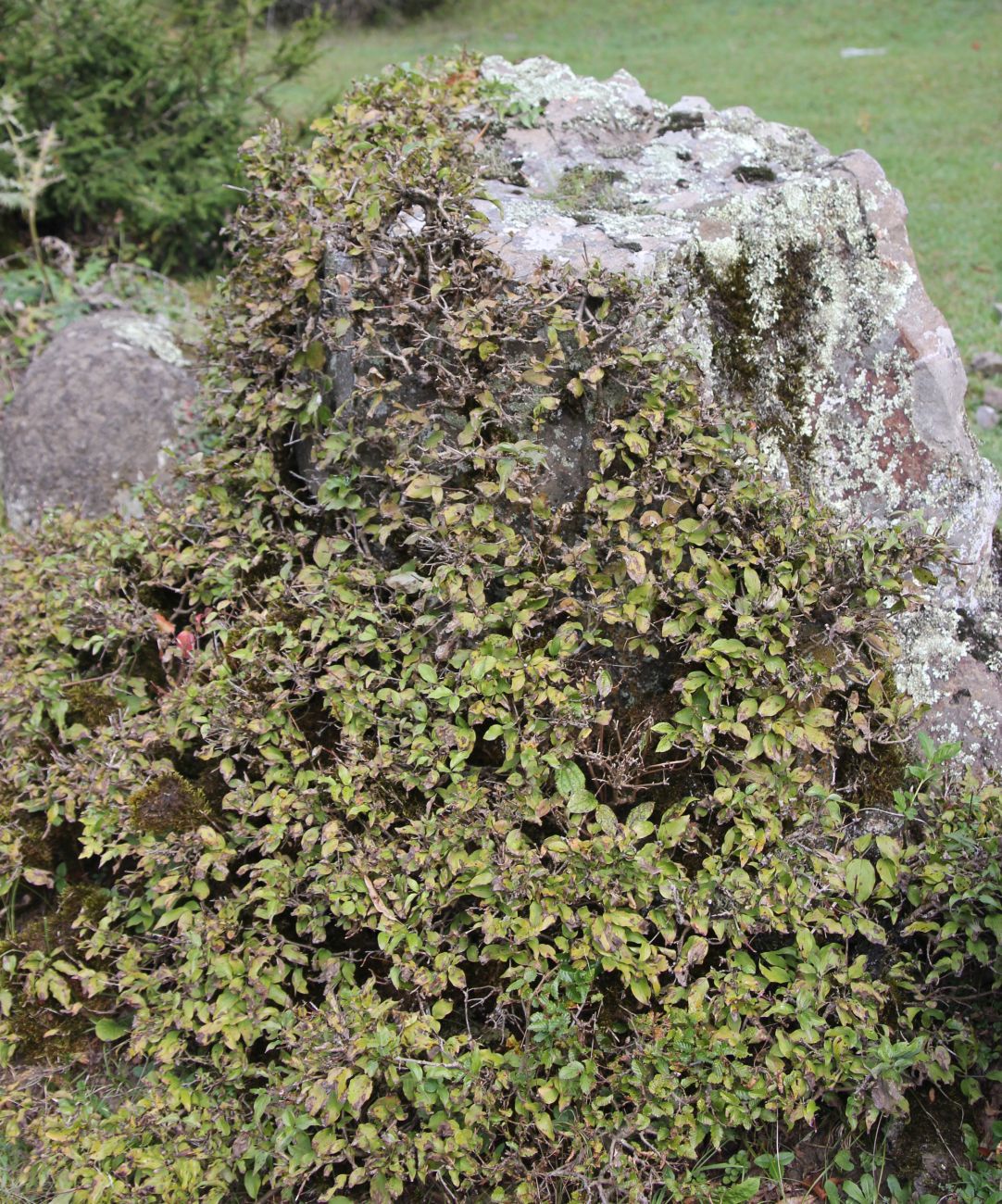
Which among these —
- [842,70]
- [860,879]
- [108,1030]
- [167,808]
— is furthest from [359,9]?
[860,879]

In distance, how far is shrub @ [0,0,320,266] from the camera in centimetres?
702

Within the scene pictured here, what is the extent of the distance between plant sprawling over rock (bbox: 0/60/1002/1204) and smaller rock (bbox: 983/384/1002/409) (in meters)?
3.34

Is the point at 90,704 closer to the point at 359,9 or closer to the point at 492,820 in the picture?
the point at 492,820

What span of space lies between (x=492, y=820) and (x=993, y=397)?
4650mm

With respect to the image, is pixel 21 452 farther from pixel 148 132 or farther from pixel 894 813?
pixel 894 813

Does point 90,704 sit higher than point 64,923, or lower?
higher

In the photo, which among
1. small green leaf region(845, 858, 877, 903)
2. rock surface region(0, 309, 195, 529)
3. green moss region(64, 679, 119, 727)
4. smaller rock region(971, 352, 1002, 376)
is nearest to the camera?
small green leaf region(845, 858, 877, 903)

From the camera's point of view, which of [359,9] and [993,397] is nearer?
[993,397]

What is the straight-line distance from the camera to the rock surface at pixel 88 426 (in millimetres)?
5438

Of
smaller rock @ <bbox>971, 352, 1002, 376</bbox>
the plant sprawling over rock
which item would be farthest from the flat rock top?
smaller rock @ <bbox>971, 352, 1002, 376</bbox>

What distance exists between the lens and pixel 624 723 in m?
3.18

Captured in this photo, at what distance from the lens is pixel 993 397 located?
5.94 meters

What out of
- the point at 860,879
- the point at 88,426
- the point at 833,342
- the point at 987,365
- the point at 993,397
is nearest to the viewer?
the point at 860,879

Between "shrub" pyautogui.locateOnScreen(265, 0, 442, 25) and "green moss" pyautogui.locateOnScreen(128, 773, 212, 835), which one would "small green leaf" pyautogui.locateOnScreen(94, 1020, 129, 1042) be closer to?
"green moss" pyautogui.locateOnScreen(128, 773, 212, 835)
